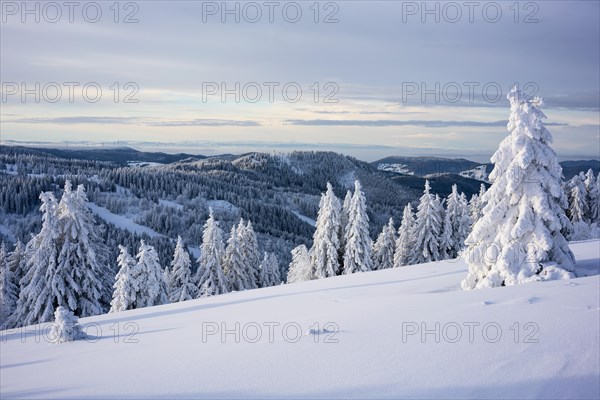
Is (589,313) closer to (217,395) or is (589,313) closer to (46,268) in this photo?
(217,395)

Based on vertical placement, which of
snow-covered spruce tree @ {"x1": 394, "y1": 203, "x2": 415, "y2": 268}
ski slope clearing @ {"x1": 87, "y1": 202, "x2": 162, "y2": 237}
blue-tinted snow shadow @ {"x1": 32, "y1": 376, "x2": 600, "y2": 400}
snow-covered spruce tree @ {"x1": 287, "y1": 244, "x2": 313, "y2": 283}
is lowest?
ski slope clearing @ {"x1": 87, "y1": 202, "x2": 162, "y2": 237}

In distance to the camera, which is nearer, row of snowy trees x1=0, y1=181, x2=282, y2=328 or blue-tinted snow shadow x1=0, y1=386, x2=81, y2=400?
blue-tinted snow shadow x1=0, y1=386, x2=81, y2=400

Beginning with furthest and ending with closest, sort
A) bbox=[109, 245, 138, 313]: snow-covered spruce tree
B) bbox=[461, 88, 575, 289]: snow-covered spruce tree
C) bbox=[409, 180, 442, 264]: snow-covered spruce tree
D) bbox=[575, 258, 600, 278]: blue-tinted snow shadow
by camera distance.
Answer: bbox=[409, 180, 442, 264]: snow-covered spruce tree, bbox=[109, 245, 138, 313]: snow-covered spruce tree, bbox=[461, 88, 575, 289]: snow-covered spruce tree, bbox=[575, 258, 600, 278]: blue-tinted snow shadow

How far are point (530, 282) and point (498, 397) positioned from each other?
605 centimetres

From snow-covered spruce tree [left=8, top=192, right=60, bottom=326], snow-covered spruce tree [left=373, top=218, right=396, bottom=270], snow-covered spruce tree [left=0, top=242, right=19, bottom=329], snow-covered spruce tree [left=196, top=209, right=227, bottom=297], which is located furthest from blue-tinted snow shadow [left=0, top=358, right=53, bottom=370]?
snow-covered spruce tree [left=373, top=218, right=396, bottom=270]

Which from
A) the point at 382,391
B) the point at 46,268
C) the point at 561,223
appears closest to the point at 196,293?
the point at 46,268

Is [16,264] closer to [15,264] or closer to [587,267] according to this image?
[15,264]

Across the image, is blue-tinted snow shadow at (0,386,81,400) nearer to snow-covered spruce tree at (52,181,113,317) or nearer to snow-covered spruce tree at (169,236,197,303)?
snow-covered spruce tree at (52,181,113,317)

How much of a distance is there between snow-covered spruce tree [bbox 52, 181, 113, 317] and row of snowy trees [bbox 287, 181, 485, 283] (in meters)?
18.0

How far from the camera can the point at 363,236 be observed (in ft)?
112

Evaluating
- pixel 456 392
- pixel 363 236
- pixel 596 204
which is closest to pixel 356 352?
pixel 456 392

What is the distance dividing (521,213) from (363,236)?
77.5 feet

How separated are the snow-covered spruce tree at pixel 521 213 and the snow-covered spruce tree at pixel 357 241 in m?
22.4

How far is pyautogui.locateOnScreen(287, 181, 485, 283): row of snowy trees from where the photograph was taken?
34250 mm
